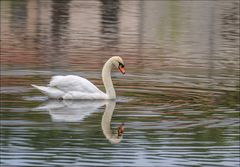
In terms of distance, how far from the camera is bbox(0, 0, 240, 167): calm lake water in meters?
14.8

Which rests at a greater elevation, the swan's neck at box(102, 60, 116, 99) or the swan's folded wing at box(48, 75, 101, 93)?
the swan's folded wing at box(48, 75, 101, 93)

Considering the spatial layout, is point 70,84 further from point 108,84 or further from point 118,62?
point 118,62

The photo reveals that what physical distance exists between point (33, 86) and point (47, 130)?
3.30 metres

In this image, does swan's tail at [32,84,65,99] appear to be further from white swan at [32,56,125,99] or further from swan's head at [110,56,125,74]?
swan's head at [110,56,125,74]

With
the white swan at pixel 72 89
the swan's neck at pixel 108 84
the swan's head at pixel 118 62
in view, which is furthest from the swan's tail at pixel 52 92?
the swan's head at pixel 118 62

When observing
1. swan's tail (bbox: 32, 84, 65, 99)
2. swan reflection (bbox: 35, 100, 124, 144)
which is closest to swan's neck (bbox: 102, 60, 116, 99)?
swan reflection (bbox: 35, 100, 124, 144)

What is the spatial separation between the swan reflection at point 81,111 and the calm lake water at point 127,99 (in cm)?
2

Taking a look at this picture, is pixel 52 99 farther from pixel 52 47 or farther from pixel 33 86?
pixel 52 47

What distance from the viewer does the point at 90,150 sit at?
48.8ft

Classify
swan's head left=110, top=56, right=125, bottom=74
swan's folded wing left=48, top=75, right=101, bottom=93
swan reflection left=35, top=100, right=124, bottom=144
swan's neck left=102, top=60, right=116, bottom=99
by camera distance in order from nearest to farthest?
swan reflection left=35, top=100, right=124, bottom=144 → swan's folded wing left=48, top=75, right=101, bottom=93 → swan's neck left=102, top=60, right=116, bottom=99 → swan's head left=110, top=56, right=125, bottom=74

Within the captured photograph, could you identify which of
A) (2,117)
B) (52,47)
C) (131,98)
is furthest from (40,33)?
(2,117)

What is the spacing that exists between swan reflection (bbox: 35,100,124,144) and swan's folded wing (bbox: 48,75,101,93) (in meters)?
0.23

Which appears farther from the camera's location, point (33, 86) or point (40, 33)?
point (40, 33)

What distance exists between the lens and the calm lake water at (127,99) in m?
14.8
